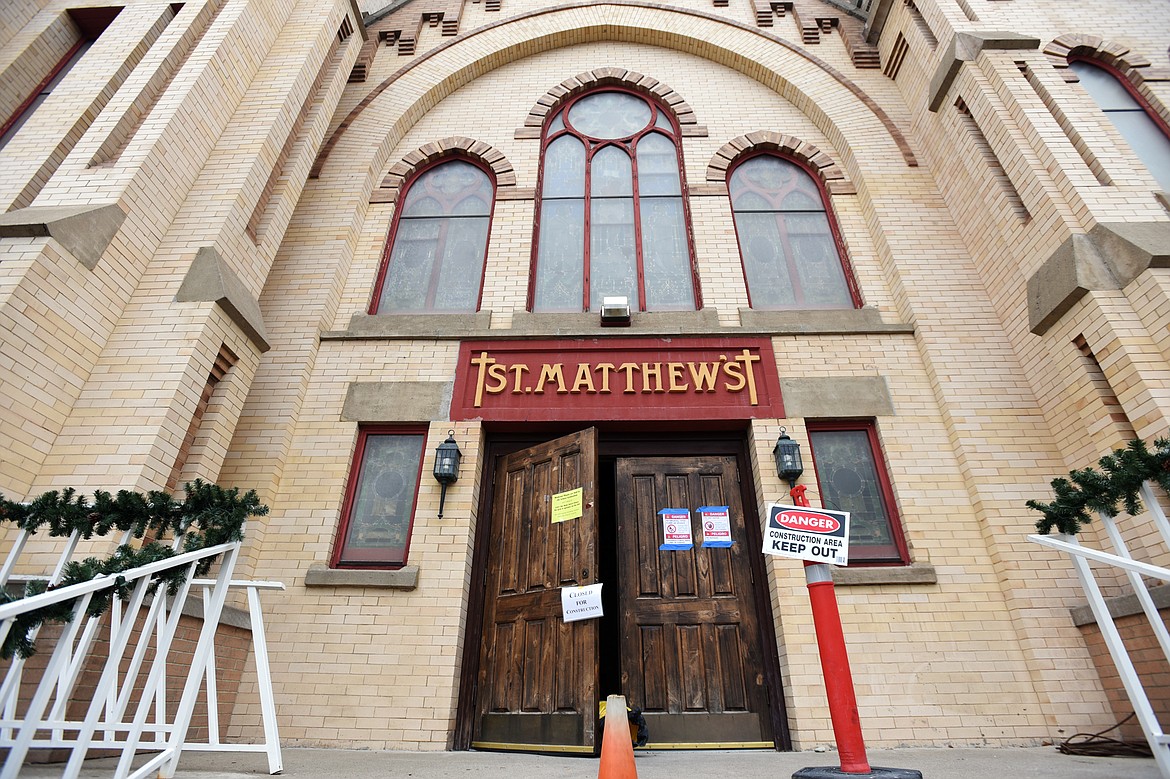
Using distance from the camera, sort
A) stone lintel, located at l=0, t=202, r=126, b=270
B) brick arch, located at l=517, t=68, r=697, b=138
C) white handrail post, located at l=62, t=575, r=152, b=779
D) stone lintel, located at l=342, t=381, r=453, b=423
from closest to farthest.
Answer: white handrail post, located at l=62, t=575, r=152, b=779 < stone lintel, located at l=0, t=202, r=126, b=270 < stone lintel, located at l=342, t=381, r=453, b=423 < brick arch, located at l=517, t=68, r=697, b=138

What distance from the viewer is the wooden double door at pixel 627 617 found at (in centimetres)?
554

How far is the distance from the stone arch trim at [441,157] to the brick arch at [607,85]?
0.73 metres

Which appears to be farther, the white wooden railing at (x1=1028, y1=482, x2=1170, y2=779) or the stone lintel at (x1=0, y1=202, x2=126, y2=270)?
the stone lintel at (x1=0, y1=202, x2=126, y2=270)

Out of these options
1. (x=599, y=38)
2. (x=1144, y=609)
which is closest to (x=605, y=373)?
(x=1144, y=609)

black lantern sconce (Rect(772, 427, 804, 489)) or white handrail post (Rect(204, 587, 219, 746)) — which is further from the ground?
black lantern sconce (Rect(772, 427, 804, 489))

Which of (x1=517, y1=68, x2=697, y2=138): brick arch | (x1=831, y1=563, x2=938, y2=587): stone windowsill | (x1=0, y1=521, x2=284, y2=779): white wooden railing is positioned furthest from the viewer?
(x1=517, y1=68, x2=697, y2=138): brick arch

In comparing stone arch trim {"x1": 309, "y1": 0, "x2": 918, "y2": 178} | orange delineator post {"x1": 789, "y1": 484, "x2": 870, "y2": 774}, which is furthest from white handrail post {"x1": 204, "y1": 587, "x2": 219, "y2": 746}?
stone arch trim {"x1": 309, "y1": 0, "x2": 918, "y2": 178}

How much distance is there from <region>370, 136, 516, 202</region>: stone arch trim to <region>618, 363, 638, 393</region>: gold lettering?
140 inches

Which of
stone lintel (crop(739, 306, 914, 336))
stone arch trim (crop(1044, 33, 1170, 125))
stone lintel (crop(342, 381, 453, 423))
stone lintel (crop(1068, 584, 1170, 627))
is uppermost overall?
stone arch trim (crop(1044, 33, 1170, 125))

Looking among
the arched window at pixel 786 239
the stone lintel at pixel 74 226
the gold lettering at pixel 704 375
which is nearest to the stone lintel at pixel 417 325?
the stone lintel at pixel 74 226

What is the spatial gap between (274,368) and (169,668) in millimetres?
3239

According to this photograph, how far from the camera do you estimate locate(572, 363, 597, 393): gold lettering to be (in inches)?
273

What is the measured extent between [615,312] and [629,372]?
0.80 metres

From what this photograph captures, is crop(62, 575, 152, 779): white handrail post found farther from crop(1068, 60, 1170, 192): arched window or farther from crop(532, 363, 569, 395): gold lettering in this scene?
crop(1068, 60, 1170, 192): arched window
